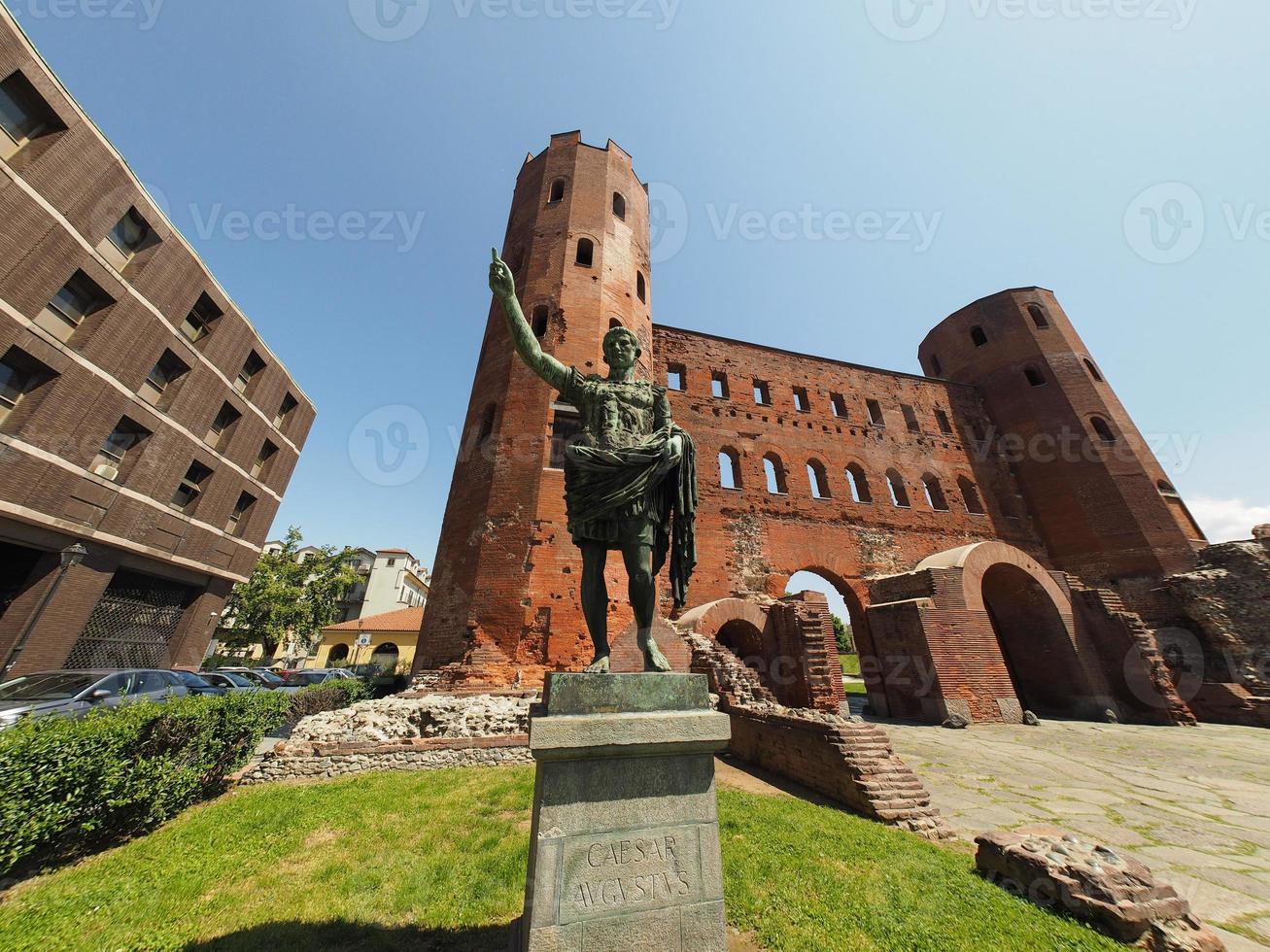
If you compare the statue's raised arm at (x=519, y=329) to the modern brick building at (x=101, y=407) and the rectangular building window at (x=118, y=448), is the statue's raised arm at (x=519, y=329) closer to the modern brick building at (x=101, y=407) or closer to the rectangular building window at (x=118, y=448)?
the modern brick building at (x=101, y=407)

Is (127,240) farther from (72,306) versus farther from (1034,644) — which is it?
(1034,644)

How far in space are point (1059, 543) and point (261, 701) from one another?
82.0 feet

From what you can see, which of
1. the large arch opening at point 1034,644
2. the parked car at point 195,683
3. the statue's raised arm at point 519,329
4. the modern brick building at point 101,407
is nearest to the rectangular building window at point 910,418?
the large arch opening at point 1034,644

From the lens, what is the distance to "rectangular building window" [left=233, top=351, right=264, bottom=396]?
1973 cm

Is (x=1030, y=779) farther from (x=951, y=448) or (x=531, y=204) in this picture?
(x=531, y=204)

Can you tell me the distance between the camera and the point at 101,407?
44.8ft

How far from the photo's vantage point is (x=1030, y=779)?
6.35 m

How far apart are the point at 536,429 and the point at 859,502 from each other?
12357 mm

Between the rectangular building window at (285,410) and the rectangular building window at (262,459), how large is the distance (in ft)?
3.58

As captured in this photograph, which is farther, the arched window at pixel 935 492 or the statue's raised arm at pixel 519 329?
the arched window at pixel 935 492

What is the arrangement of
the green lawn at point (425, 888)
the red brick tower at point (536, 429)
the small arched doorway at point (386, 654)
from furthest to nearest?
1. the small arched doorway at point (386, 654)
2. the red brick tower at point (536, 429)
3. the green lawn at point (425, 888)

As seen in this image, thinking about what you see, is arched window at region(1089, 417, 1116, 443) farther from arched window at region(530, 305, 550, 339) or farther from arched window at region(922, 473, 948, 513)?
arched window at region(530, 305, 550, 339)

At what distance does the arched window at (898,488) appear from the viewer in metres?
18.4

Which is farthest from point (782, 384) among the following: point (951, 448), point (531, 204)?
point (531, 204)
